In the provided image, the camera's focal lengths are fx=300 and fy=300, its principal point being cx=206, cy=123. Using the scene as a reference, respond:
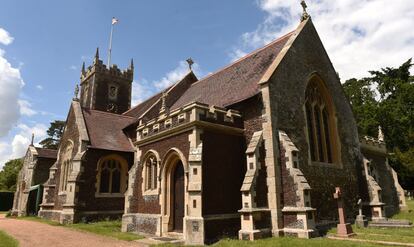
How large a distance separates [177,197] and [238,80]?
754cm

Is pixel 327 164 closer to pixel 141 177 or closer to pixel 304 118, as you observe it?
pixel 304 118

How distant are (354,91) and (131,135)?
35499 mm

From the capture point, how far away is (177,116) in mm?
13312

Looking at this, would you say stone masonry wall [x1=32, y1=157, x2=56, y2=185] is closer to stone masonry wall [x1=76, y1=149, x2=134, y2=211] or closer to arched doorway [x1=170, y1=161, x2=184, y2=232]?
stone masonry wall [x1=76, y1=149, x2=134, y2=211]

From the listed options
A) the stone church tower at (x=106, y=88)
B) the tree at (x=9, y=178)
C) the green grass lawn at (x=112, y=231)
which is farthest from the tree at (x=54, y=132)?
the green grass lawn at (x=112, y=231)

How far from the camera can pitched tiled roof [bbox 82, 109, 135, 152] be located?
20484 millimetres

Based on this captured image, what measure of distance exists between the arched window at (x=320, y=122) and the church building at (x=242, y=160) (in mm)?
59

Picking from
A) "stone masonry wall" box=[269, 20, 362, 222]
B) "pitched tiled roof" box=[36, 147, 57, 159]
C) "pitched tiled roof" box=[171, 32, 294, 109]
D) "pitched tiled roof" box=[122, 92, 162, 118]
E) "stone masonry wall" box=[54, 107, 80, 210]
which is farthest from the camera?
"pitched tiled roof" box=[36, 147, 57, 159]

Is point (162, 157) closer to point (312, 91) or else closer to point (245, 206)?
point (245, 206)

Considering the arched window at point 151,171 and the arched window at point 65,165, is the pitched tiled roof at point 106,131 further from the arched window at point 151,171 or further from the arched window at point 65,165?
the arched window at point 151,171

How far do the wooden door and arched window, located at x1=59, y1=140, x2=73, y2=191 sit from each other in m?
11.4

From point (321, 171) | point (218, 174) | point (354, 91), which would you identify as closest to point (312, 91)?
point (321, 171)

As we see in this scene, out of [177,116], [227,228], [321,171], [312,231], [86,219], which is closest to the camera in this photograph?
[312,231]

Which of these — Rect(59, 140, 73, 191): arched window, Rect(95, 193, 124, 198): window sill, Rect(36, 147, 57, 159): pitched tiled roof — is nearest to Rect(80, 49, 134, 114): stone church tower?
Rect(36, 147, 57, 159): pitched tiled roof
